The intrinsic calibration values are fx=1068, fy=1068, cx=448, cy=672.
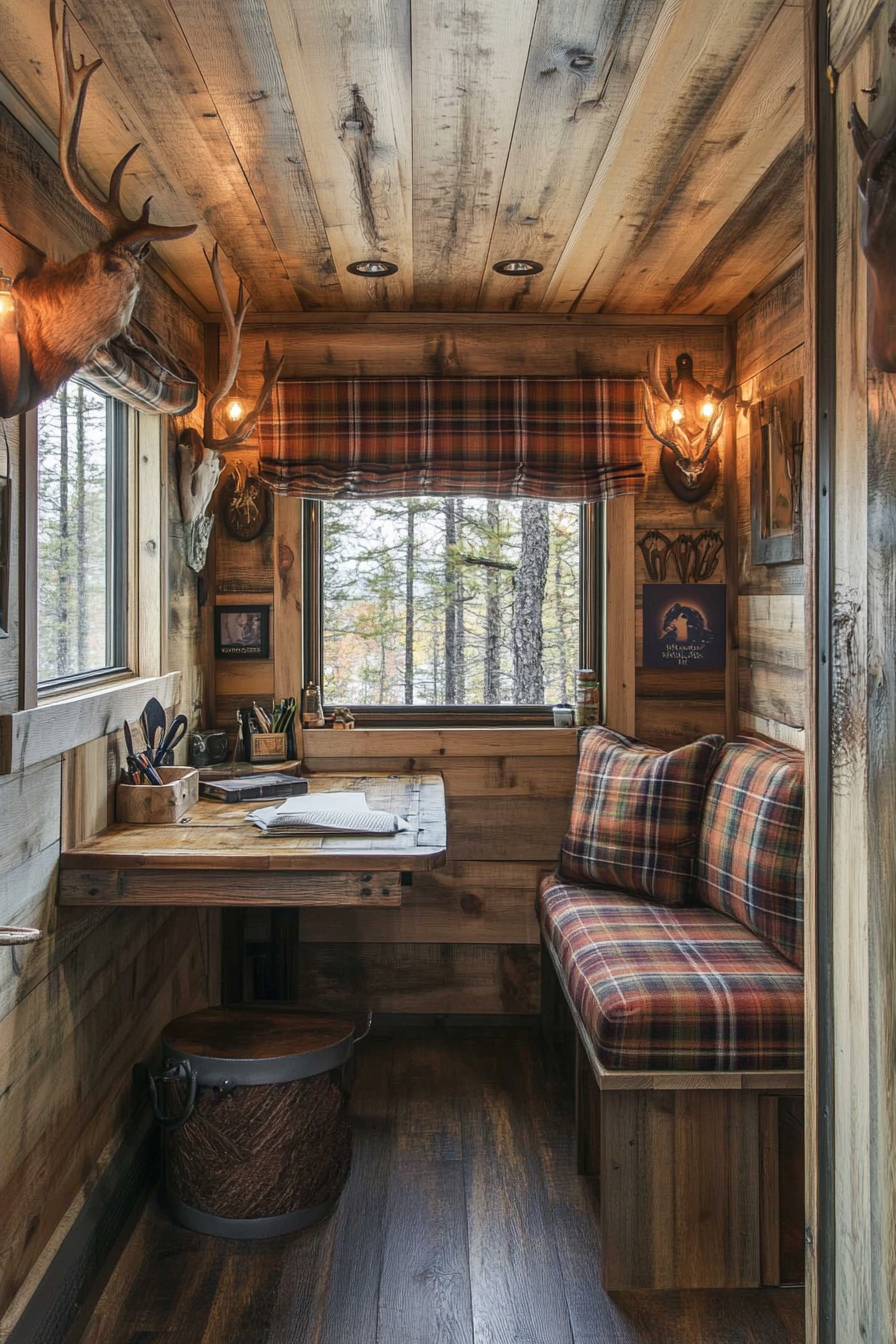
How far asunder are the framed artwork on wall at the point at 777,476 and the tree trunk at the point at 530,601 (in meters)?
0.77

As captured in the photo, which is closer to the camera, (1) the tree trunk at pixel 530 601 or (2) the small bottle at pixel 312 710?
(2) the small bottle at pixel 312 710

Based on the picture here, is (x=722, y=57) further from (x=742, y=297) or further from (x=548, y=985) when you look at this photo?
(x=548, y=985)

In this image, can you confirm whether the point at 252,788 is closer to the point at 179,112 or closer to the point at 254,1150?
the point at 254,1150

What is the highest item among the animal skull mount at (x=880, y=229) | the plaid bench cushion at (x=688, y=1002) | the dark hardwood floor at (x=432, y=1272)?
the animal skull mount at (x=880, y=229)

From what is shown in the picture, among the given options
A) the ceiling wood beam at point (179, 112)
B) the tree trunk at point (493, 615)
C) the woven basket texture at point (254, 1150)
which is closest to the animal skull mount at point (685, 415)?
the tree trunk at point (493, 615)

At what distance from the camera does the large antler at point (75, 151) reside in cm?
173

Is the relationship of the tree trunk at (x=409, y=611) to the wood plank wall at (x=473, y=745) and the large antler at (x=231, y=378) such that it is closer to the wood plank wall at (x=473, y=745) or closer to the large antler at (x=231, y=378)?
the wood plank wall at (x=473, y=745)

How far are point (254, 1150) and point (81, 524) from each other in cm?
160

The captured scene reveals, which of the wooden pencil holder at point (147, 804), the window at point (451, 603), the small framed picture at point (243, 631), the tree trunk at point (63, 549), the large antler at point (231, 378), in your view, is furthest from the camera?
the window at point (451, 603)

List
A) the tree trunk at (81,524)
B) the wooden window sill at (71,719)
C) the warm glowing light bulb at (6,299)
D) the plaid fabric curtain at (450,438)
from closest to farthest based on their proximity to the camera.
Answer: the warm glowing light bulb at (6,299) < the wooden window sill at (71,719) < the tree trunk at (81,524) < the plaid fabric curtain at (450,438)

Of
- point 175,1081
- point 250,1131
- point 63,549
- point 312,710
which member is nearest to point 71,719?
point 63,549

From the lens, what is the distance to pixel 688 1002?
2369 mm

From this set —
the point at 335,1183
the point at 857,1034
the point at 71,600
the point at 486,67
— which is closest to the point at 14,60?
the point at 486,67

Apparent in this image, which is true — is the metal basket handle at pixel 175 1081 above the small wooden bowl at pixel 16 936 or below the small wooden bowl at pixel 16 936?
below
